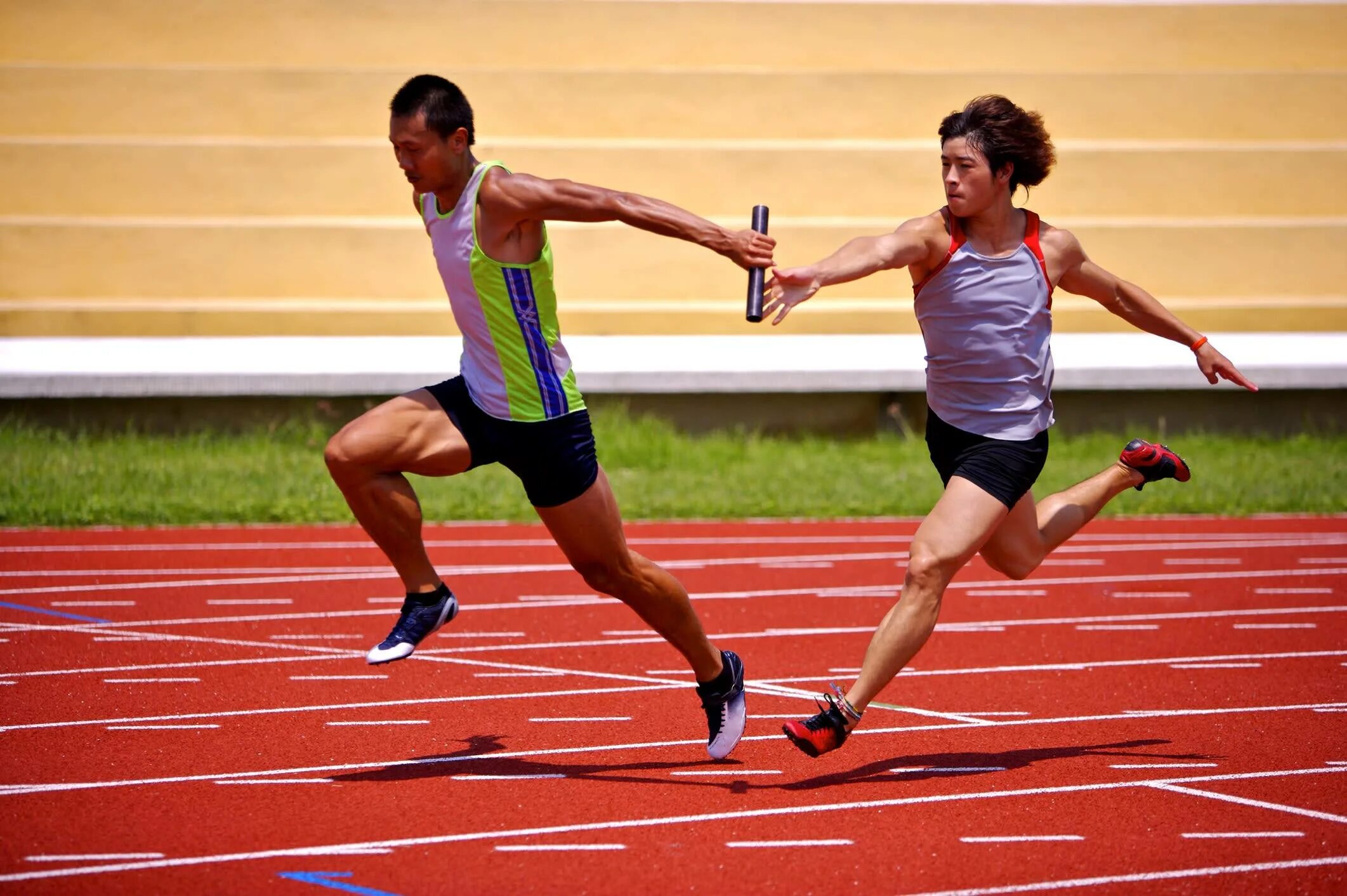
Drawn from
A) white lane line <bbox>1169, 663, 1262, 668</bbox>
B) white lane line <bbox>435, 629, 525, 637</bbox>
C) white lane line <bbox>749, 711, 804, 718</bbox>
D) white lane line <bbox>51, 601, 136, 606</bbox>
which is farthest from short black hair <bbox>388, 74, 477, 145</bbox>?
white lane line <bbox>51, 601, 136, 606</bbox>

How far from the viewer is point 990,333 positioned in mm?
5680

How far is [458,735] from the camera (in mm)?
6078

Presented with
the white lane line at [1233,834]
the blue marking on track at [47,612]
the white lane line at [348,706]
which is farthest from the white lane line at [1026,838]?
the blue marking on track at [47,612]

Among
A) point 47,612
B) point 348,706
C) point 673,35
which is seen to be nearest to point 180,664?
point 348,706

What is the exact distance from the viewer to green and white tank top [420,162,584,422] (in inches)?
209

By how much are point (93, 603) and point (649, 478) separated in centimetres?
592

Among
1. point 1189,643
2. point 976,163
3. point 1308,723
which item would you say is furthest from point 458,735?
point 1189,643

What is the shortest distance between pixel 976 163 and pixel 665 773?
2.20 metres

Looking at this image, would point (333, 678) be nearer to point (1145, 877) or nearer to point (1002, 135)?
point (1002, 135)

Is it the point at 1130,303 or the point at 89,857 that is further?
the point at 1130,303

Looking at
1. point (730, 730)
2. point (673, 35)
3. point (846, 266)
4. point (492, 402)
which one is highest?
point (673, 35)

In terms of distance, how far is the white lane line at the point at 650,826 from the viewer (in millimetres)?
4410

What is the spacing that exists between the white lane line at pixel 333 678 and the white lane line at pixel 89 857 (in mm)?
2480

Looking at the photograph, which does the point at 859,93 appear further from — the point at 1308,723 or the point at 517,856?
the point at 517,856
